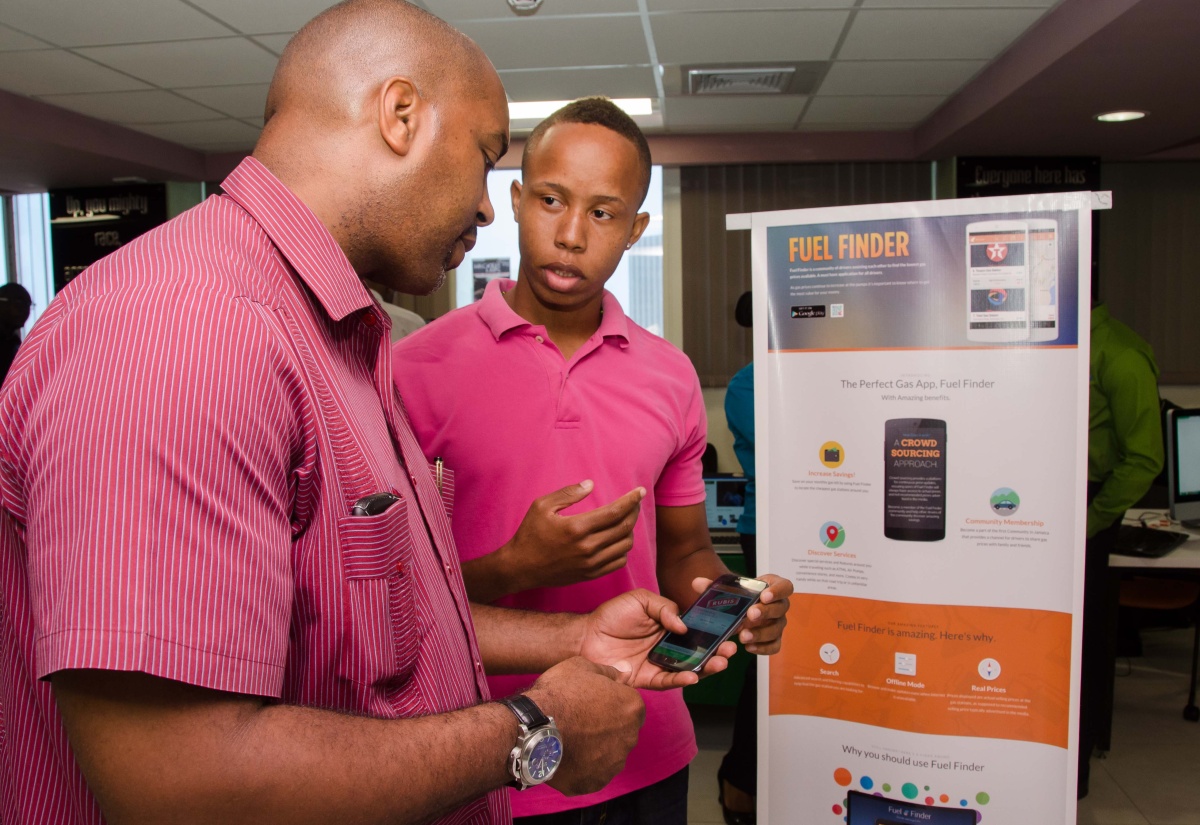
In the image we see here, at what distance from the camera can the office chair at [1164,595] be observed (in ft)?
12.8

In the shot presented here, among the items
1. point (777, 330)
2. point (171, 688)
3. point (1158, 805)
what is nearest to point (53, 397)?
point (171, 688)

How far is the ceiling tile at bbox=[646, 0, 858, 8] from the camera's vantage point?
138 inches

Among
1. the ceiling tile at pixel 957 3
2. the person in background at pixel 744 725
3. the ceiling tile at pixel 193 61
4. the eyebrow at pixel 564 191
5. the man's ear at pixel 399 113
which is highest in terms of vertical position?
the ceiling tile at pixel 193 61

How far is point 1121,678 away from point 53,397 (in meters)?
5.01

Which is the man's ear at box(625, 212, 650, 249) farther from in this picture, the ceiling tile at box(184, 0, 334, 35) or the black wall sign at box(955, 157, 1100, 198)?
the black wall sign at box(955, 157, 1100, 198)

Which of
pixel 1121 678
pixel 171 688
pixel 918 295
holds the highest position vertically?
pixel 918 295

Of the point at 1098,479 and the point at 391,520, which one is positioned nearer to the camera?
the point at 391,520

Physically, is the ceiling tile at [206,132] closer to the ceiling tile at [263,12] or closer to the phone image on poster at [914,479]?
the ceiling tile at [263,12]

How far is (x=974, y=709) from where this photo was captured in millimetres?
1650

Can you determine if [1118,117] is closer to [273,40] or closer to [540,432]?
[273,40]

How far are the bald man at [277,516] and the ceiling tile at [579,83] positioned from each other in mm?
3792

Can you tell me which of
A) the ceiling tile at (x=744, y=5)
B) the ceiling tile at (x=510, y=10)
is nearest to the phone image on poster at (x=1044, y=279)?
the ceiling tile at (x=744, y=5)

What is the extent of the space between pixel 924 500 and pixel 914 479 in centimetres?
5

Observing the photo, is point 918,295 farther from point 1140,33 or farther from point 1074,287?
point 1140,33
